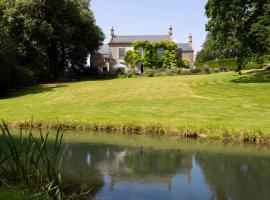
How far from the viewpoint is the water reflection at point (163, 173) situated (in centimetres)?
1224

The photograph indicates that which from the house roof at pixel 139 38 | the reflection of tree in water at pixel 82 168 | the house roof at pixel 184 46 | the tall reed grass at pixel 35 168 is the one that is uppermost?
the house roof at pixel 139 38

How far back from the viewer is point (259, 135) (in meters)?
19.2

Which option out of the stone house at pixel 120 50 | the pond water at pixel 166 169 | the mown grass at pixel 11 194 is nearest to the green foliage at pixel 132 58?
the stone house at pixel 120 50

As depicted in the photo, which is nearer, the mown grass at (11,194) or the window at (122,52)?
the mown grass at (11,194)

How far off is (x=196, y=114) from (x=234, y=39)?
13118 mm

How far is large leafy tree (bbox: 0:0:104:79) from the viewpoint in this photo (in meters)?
51.0

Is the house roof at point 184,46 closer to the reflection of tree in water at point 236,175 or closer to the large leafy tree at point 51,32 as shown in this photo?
the large leafy tree at point 51,32

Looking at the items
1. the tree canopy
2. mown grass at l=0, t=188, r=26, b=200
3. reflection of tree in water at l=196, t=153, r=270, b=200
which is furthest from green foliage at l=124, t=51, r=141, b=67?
mown grass at l=0, t=188, r=26, b=200

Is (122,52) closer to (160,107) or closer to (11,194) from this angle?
(160,107)

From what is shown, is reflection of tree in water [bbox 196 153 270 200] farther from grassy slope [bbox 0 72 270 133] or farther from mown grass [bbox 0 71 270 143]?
grassy slope [bbox 0 72 270 133]

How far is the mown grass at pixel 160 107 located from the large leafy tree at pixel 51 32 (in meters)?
9.42

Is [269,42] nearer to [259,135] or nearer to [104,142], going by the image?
[259,135]

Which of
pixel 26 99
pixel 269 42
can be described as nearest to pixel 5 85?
pixel 26 99

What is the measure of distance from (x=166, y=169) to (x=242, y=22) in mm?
22338
